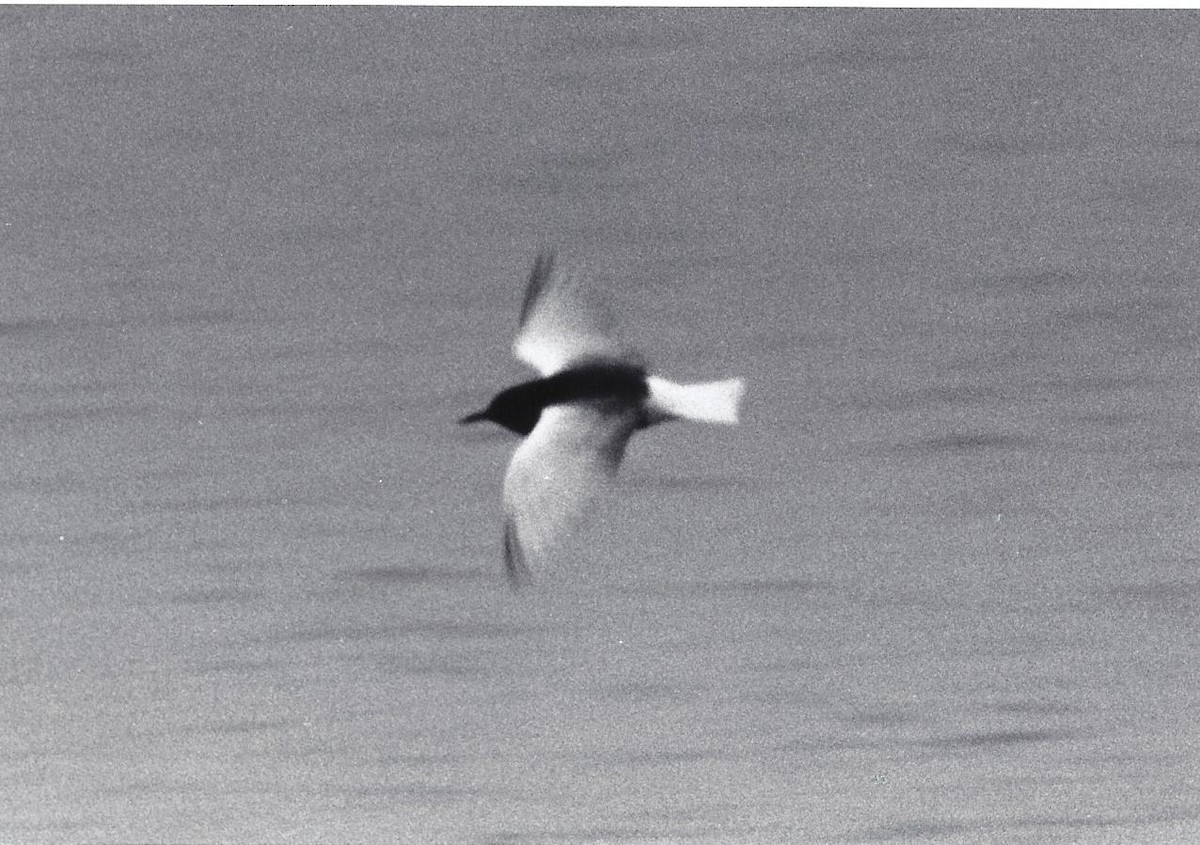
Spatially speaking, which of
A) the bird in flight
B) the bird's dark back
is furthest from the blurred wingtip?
the bird's dark back

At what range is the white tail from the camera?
2.44 m

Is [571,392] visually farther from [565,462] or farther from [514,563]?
[514,563]

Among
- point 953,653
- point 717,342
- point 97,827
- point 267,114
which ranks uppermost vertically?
point 267,114

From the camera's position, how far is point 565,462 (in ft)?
7.93

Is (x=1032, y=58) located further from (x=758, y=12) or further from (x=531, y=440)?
(x=531, y=440)

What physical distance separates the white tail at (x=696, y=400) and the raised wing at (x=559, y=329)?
39 millimetres

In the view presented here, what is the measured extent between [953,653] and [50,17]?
95cm

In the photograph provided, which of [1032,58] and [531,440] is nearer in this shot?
[531,440]

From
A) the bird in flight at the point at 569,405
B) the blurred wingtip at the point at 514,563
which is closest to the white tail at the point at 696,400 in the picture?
the bird in flight at the point at 569,405

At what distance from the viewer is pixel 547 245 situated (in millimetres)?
2518

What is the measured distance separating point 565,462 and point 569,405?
52 millimetres

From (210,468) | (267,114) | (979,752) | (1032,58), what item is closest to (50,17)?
(267,114)

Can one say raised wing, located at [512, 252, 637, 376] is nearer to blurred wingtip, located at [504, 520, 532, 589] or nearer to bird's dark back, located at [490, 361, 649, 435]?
bird's dark back, located at [490, 361, 649, 435]

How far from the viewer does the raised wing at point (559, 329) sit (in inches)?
95.5
